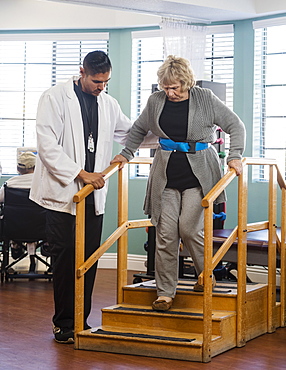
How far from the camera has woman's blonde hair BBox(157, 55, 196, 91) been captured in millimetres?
3535

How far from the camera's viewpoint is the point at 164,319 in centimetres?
365

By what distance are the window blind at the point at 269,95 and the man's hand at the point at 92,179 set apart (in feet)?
9.43

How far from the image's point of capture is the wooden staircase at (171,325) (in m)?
3.43

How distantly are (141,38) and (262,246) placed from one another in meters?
3.04

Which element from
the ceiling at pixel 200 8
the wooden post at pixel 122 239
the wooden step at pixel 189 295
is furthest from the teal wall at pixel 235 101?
the wooden post at pixel 122 239

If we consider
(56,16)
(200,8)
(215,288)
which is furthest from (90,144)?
(56,16)

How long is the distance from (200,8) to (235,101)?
1027 mm

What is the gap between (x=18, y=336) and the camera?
390 centimetres

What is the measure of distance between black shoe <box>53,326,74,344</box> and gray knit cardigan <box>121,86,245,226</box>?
80 cm

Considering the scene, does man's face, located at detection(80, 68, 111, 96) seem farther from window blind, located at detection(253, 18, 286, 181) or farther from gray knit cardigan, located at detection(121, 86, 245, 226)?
window blind, located at detection(253, 18, 286, 181)

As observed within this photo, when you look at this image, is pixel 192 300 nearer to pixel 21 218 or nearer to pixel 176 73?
pixel 176 73

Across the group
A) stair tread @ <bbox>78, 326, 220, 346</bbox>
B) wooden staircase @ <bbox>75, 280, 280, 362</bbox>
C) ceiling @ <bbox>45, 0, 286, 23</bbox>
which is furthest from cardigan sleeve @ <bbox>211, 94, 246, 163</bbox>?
ceiling @ <bbox>45, 0, 286, 23</bbox>

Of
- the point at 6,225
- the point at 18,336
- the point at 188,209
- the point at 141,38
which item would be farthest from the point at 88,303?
the point at 141,38

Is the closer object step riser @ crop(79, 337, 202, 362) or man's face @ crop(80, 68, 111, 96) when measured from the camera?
step riser @ crop(79, 337, 202, 362)
